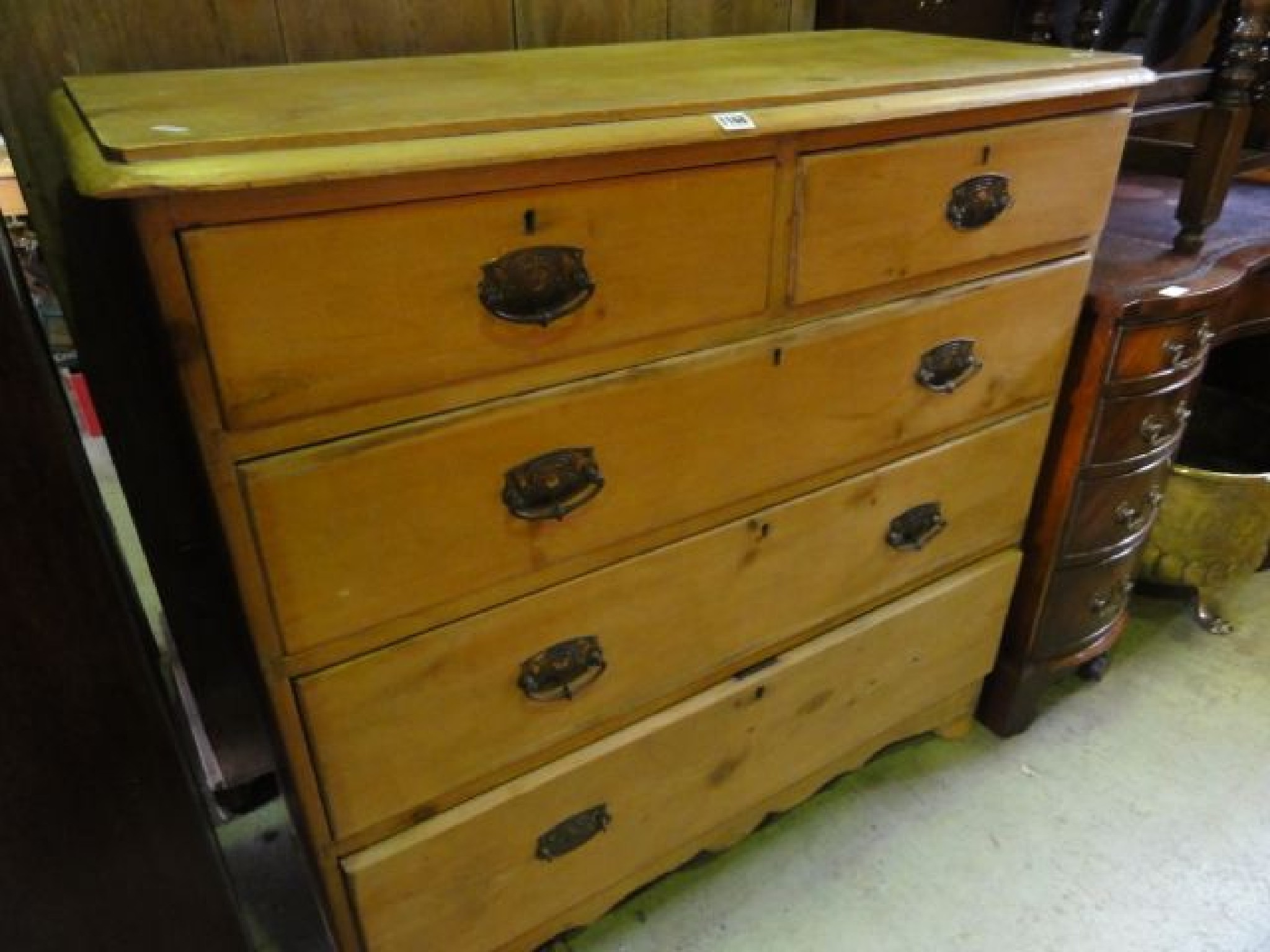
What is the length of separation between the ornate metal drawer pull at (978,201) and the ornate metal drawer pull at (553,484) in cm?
48

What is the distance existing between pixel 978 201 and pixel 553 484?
565 millimetres

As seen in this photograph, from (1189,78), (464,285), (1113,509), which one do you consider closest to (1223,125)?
(1189,78)

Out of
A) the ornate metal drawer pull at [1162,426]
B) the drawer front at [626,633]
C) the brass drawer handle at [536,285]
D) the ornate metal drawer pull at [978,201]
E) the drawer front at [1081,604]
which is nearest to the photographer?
the brass drawer handle at [536,285]

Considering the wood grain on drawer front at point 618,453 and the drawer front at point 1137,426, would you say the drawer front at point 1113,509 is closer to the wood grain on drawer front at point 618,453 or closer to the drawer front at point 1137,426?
the drawer front at point 1137,426

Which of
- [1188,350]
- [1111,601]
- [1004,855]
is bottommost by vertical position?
[1004,855]

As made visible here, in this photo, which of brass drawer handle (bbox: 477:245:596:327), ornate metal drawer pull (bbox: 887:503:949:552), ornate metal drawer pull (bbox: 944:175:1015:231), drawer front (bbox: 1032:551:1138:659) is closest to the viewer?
brass drawer handle (bbox: 477:245:596:327)

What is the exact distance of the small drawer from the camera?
1239 millimetres

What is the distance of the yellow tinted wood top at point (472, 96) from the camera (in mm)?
616

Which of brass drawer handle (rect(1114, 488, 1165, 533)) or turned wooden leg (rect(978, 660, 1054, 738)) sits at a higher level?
brass drawer handle (rect(1114, 488, 1165, 533))

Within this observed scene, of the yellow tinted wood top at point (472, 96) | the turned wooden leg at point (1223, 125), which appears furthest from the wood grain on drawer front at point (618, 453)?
the turned wooden leg at point (1223, 125)

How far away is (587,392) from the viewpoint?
83 centimetres

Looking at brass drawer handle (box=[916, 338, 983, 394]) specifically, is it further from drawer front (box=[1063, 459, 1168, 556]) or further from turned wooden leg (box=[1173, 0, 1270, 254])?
turned wooden leg (box=[1173, 0, 1270, 254])

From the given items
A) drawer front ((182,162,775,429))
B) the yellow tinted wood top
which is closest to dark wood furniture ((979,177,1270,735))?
the yellow tinted wood top

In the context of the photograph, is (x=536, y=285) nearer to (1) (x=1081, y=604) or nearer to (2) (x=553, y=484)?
(2) (x=553, y=484)
